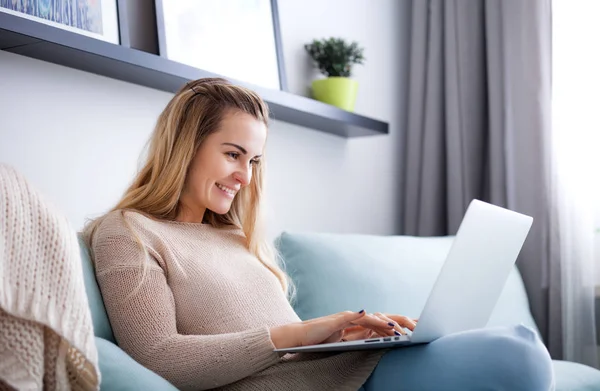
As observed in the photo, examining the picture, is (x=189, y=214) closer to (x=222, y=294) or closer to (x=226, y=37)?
(x=222, y=294)

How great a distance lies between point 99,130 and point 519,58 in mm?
1619

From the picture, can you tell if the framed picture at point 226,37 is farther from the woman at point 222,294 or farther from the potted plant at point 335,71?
the woman at point 222,294

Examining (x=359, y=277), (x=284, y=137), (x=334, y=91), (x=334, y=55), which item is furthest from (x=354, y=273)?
(x=334, y=55)

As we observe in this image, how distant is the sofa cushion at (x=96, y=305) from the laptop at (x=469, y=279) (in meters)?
0.30

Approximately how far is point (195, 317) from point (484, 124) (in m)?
1.89

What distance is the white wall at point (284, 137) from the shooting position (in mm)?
1744

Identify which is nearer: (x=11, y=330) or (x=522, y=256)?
(x=11, y=330)

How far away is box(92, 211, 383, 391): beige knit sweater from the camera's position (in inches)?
49.1

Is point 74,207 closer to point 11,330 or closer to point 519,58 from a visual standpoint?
point 11,330

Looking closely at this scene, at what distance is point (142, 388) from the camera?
109 cm

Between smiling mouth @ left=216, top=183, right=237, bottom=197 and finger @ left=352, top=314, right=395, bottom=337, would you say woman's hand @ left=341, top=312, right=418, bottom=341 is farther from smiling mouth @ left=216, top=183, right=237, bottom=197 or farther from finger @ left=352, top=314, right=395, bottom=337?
smiling mouth @ left=216, top=183, right=237, bottom=197

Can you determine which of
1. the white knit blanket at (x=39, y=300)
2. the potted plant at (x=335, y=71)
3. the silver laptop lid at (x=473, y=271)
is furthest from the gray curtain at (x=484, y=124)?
the white knit blanket at (x=39, y=300)

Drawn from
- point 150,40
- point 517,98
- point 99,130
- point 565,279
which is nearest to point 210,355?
point 99,130

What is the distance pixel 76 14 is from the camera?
5.76 feet
